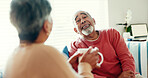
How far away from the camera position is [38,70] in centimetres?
61

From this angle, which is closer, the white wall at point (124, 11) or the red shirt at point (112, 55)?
the red shirt at point (112, 55)

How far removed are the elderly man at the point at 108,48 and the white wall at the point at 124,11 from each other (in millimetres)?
946

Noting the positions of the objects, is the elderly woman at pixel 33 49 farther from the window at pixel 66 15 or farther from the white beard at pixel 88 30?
the window at pixel 66 15

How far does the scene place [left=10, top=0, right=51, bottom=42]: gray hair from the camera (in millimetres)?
637

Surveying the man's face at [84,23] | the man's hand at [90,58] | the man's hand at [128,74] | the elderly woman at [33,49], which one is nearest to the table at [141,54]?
the man's hand at [128,74]

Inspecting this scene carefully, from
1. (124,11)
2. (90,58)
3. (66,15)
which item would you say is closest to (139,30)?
(124,11)

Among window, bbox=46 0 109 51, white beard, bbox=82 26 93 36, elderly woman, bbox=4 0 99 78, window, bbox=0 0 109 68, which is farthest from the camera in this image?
window, bbox=46 0 109 51

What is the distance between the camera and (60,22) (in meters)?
2.37

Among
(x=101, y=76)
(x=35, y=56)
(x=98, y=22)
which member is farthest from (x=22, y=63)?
(x=98, y=22)

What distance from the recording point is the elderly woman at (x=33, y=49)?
2.00 feet

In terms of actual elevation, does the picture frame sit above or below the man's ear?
below

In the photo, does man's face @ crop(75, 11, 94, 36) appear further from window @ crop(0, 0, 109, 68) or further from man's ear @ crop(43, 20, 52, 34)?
man's ear @ crop(43, 20, 52, 34)

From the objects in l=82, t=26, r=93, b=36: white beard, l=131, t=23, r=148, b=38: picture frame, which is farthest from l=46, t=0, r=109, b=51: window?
l=82, t=26, r=93, b=36: white beard

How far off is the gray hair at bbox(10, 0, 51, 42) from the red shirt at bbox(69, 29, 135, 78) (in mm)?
995
